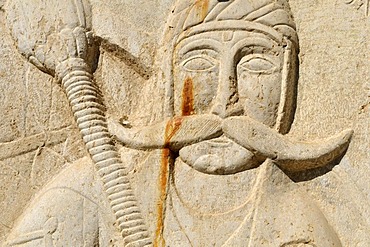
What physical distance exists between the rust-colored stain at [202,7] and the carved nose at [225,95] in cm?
20

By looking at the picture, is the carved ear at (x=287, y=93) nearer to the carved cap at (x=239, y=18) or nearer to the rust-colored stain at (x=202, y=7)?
the carved cap at (x=239, y=18)

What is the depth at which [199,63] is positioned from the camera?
9.72ft

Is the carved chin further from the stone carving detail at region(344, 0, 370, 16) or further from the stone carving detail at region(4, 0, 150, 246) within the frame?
the stone carving detail at region(344, 0, 370, 16)

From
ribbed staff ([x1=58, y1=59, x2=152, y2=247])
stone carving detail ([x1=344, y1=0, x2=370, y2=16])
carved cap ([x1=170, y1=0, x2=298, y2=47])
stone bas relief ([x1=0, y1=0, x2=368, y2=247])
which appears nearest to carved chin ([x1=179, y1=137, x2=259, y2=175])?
stone bas relief ([x1=0, y1=0, x2=368, y2=247])

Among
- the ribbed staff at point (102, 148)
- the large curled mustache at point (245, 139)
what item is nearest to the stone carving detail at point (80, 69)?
the ribbed staff at point (102, 148)

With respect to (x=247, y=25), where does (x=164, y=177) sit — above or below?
below

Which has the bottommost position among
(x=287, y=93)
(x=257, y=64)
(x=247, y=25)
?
(x=287, y=93)

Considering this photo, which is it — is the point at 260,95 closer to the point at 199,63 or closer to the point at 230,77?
the point at 230,77

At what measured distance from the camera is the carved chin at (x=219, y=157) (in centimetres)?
288

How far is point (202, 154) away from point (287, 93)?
365 millimetres

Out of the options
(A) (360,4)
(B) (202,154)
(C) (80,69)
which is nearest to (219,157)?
(B) (202,154)

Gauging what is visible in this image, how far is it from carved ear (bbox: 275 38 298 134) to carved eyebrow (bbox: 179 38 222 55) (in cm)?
24

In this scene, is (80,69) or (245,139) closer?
(245,139)

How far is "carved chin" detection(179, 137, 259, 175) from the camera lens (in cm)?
288
